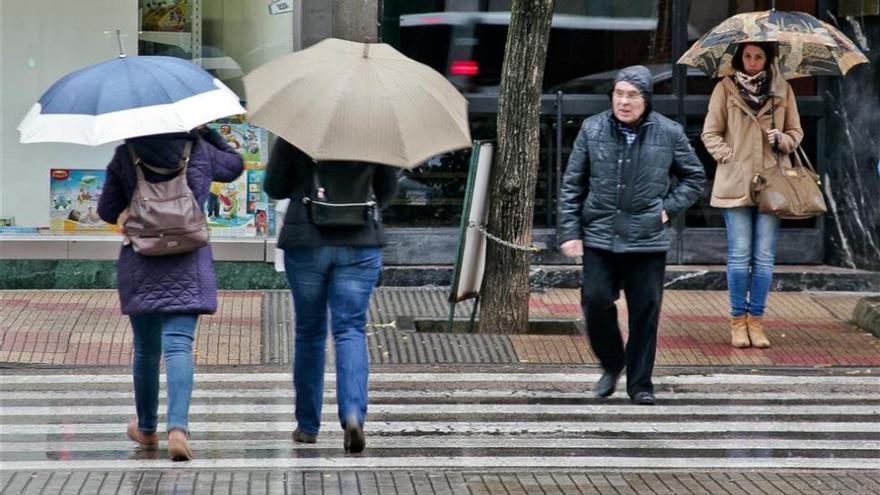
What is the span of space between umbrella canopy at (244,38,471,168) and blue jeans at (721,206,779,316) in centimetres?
362

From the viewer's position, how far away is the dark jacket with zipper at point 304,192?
Answer: 705 centimetres

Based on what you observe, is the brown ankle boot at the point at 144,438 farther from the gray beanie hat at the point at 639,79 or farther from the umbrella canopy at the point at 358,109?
the gray beanie hat at the point at 639,79

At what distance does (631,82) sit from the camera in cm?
823

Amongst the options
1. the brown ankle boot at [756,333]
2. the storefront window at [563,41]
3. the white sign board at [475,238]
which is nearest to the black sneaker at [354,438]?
the white sign board at [475,238]

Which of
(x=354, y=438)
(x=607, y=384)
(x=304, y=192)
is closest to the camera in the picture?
(x=304, y=192)

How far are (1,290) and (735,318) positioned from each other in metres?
5.35

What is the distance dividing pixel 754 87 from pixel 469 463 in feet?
13.1

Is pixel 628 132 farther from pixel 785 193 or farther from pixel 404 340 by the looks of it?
pixel 404 340

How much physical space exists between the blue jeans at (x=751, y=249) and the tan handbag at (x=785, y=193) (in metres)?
0.14

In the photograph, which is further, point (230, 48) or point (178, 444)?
point (230, 48)

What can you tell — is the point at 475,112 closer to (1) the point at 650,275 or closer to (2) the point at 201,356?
(2) the point at 201,356

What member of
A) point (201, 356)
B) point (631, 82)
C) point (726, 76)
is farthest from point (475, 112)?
point (631, 82)

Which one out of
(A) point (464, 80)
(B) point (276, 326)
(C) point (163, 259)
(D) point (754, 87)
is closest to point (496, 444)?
(C) point (163, 259)

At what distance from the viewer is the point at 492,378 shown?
30.6 feet
